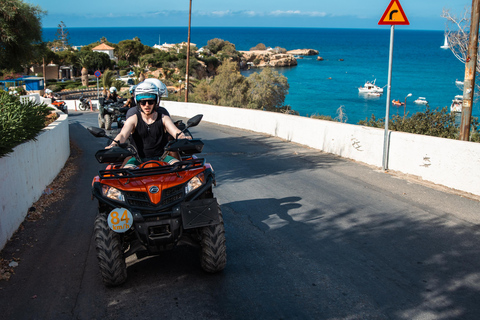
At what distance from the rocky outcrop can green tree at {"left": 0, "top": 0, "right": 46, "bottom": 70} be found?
141m

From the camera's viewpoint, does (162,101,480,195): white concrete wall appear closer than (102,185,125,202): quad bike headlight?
No

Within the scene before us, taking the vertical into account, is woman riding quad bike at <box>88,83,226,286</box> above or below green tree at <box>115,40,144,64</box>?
below

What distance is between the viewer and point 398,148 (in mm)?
11055

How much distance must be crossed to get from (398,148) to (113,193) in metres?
7.68

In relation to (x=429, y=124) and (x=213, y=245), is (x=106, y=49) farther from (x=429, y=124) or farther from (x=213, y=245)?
(x=213, y=245)

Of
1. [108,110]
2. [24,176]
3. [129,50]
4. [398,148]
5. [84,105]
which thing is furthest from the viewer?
[129,50]

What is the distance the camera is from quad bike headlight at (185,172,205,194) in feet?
17.9

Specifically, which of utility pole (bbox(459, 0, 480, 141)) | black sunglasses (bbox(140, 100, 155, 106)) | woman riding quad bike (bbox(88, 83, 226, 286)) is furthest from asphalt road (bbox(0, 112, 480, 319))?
utility pole (bbox(459, 0, 480, 141))

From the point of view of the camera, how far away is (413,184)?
10.0m

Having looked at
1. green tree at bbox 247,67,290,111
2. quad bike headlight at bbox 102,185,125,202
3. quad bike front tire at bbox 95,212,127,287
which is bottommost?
quad bike front tire at bbox 95,212,127,287

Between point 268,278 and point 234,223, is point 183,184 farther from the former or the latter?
point 234,223

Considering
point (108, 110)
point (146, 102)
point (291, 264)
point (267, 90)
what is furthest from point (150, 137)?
point (267, 90)

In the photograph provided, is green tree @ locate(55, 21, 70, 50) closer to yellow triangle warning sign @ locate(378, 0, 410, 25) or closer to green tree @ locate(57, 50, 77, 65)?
green tree @ locate(57, 50, 77, 65)

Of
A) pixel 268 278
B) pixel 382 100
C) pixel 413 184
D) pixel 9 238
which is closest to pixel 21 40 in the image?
pixel 9 238
